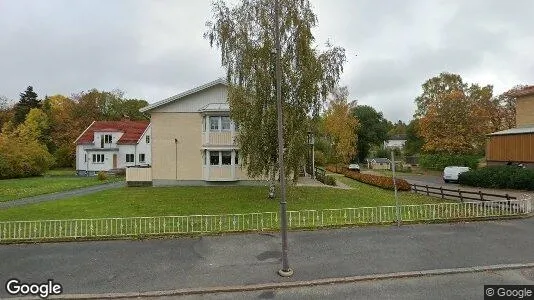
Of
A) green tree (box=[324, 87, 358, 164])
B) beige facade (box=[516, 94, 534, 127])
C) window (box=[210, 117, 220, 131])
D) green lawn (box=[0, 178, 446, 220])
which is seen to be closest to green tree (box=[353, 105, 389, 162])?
green tree (box=[324, 87, 358, 164])

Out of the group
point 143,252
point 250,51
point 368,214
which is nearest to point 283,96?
point 250,51

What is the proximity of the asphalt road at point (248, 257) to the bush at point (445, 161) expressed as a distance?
3261cm

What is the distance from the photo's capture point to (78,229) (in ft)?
35.6

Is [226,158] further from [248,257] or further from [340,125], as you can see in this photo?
[340,125]

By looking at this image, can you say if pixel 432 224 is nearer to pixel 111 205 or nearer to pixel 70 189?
pixel 111 205

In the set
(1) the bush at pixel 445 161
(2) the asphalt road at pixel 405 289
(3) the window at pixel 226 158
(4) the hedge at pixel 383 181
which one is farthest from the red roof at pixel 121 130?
(2) the asphalt road at pixel 405 289

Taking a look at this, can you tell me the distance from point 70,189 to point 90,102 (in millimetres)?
40238

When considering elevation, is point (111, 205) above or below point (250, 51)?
below

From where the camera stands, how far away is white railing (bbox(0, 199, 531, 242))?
33.7 feet

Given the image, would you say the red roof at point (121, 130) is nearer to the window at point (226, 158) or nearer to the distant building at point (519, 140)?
the window at point (226, 158)

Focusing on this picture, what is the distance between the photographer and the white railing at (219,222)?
1027cm

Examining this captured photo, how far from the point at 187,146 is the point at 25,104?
156 feet

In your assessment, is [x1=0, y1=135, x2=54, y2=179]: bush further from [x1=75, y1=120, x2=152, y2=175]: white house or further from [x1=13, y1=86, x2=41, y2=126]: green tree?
[x1=13, y1=86, x2=41, y2=126]: green tree

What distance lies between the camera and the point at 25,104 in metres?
56.7
